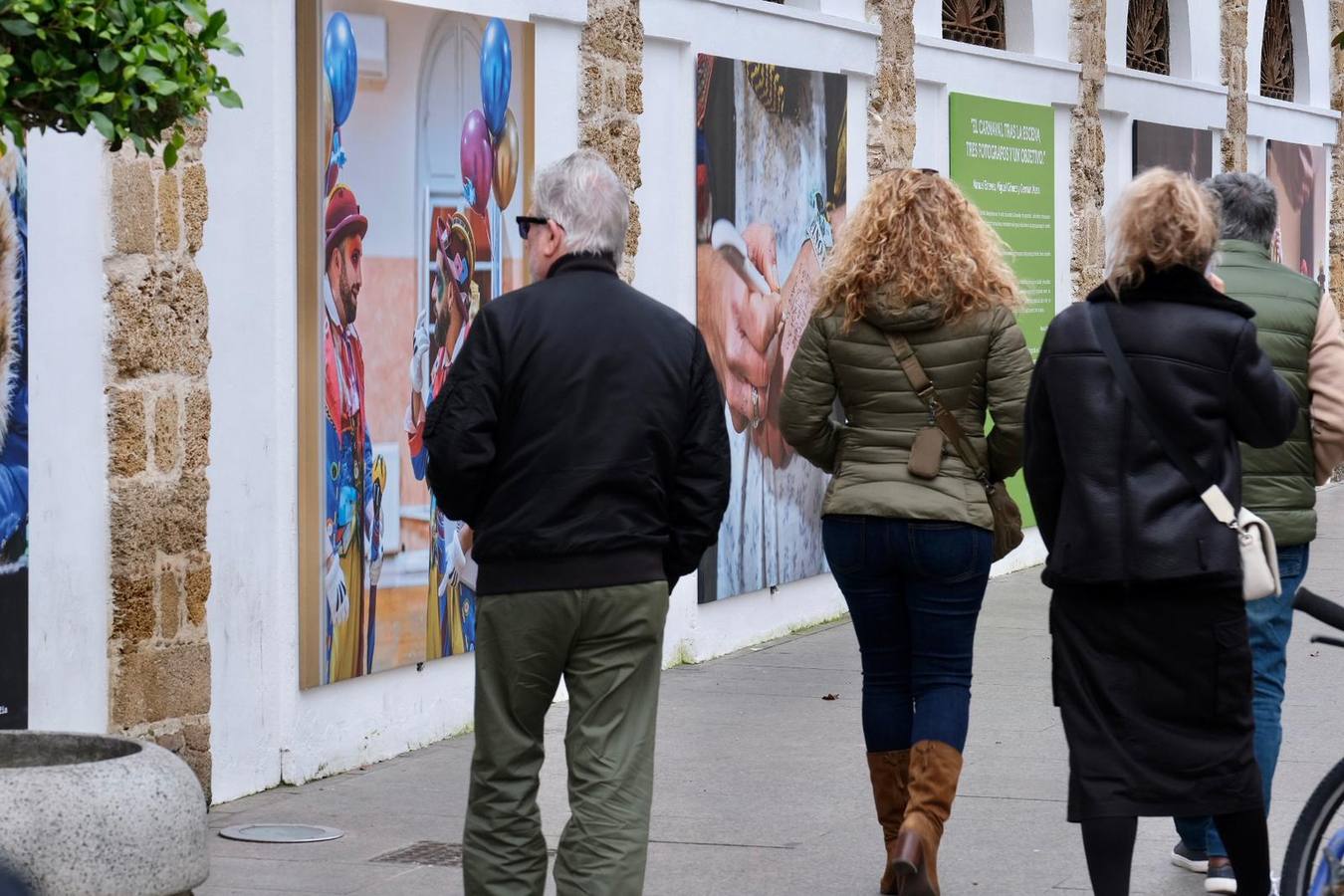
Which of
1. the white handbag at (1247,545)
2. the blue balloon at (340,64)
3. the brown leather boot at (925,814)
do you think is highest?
the blue balloon at (340,64)

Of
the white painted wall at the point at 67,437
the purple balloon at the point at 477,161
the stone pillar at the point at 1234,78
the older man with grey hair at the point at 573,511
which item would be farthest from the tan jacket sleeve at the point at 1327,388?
the stone pillar at the point at 1234,78

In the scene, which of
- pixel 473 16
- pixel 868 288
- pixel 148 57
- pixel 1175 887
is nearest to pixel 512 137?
pixel 473 16

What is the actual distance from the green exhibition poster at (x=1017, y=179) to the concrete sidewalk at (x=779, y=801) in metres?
4.11

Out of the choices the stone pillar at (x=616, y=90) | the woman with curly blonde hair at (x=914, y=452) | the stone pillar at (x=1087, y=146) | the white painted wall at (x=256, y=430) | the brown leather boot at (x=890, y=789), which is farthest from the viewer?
the stone pillar at (x=1087, y=146)

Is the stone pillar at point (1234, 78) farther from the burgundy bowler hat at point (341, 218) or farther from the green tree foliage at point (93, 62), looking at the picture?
the green tree foliage at point (93, 62)

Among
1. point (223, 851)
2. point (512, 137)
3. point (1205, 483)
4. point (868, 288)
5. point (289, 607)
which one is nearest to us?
point (1205, 483)

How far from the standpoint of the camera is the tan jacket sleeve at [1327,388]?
5.92 meters

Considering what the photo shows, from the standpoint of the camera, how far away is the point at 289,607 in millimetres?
7656

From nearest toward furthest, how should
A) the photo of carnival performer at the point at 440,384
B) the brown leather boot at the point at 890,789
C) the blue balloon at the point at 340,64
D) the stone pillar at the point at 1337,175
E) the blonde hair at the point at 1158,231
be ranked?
the blonde hair at the point at 1158,231, the brown leather boot at the point at 890,789, the blue balloon at the point at 340,64, the photo of carnival performer at the point at 440,384, the stone pillar at the point at 1337,175

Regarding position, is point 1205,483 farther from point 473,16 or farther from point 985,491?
point 473,16

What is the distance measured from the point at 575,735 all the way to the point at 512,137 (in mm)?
4352

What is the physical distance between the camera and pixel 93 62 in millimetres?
4172

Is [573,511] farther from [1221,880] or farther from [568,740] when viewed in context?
[1221,880]

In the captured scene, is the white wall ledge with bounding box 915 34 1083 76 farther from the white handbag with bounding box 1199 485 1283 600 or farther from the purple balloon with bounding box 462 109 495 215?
the white handbag with bounding box 1199 485 1283 600
